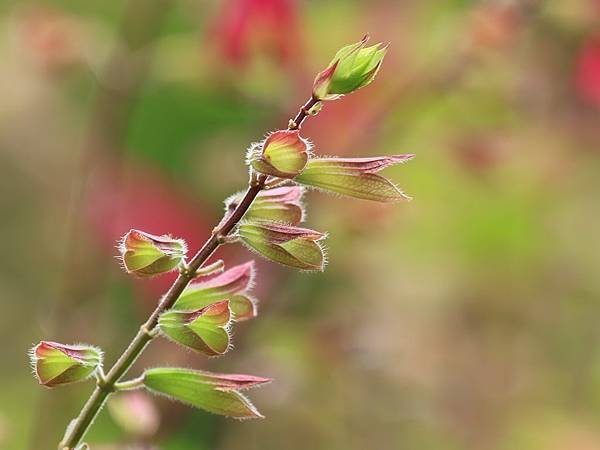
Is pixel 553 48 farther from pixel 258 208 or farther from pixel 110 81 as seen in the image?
pixel 258 208

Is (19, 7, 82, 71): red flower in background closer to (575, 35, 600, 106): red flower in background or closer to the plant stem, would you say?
(575, 35, 600, 106): red flower in background

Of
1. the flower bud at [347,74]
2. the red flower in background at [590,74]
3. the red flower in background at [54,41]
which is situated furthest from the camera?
the red flower in background at [590,74]

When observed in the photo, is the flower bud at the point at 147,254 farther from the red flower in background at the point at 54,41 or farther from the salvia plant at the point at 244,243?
the red flower in background at the point at 54,41

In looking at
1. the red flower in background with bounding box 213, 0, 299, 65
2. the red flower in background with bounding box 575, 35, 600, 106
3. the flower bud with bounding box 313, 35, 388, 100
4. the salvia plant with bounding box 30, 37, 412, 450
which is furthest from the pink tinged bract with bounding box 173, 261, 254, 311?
the red flower in background with bounding box 575, 35, 600, 106

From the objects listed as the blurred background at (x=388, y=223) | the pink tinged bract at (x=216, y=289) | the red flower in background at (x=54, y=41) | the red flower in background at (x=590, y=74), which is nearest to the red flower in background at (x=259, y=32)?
the blurred background at (x=388, y=223)

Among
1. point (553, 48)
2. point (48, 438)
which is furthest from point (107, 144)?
point (553, 48)

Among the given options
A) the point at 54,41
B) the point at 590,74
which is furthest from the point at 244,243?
the point at 590,74
